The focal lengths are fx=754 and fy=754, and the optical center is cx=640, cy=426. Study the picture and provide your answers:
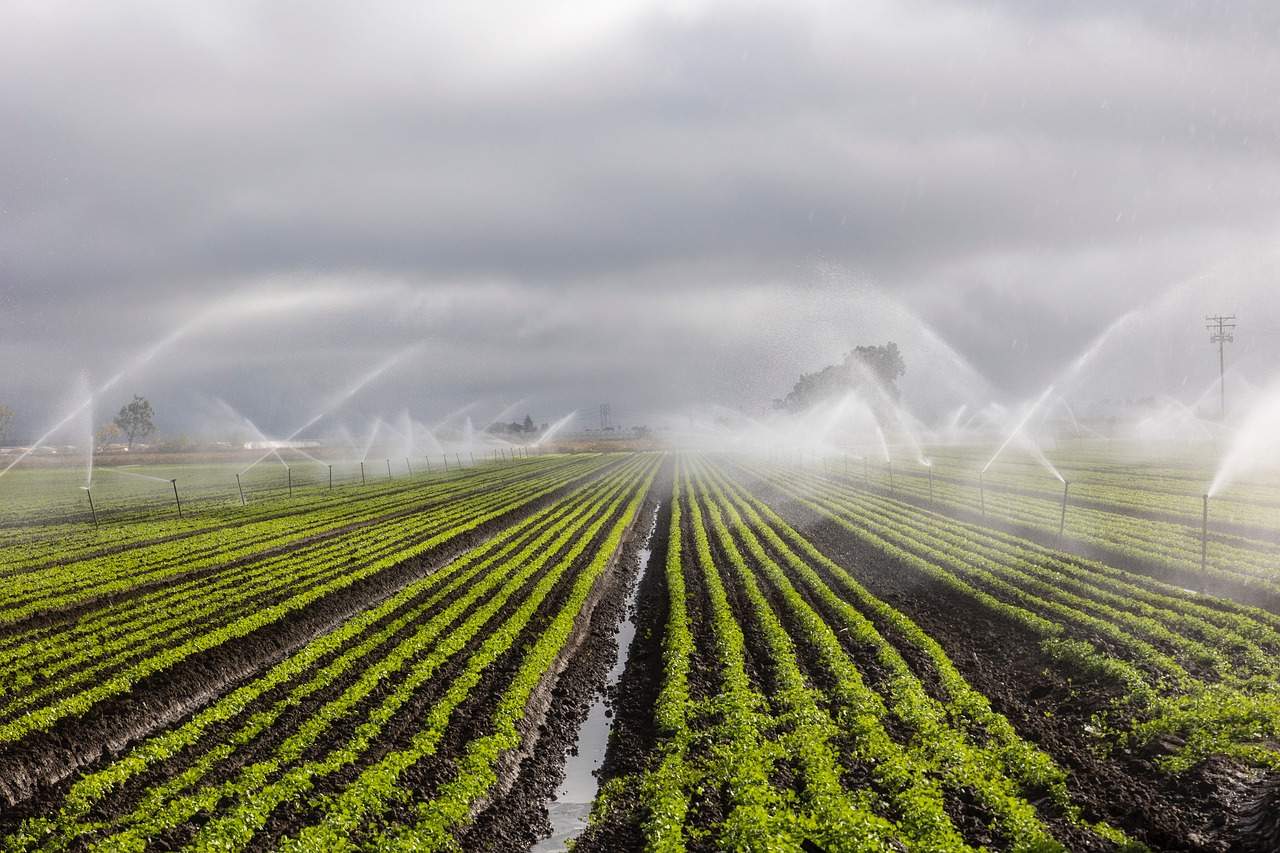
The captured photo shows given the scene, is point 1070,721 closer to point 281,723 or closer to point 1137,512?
point 281,723

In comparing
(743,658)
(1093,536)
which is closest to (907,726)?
(743,658)

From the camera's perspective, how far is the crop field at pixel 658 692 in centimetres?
1102

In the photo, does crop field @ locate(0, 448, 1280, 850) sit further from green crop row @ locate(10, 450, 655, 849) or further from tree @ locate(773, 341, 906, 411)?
tree @ locate(773, 341, 906, 411)

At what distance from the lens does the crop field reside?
36.2ft

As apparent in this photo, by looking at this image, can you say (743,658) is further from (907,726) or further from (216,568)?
(216,568)

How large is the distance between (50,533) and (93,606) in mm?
22231

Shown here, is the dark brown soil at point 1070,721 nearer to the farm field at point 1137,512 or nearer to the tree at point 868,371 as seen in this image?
the farm field at point 1137,512

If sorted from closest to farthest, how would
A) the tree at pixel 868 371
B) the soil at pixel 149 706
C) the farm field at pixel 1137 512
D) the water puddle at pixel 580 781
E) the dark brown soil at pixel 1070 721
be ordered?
the dark brown soil at pixel 1070 721
the water puddle at pixel 580 781
the soil at pixel 149 706
the farm field at pixel 1137 512
the tree at pixel 868 371

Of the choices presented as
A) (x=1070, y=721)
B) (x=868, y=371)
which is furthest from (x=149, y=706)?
(x=868, y=371)

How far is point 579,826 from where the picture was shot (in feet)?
39.4

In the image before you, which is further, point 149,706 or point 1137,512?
point 1137,512

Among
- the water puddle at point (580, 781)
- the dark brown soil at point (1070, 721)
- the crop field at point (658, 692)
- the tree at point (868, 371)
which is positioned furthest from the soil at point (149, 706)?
the tree at point (868, 371)

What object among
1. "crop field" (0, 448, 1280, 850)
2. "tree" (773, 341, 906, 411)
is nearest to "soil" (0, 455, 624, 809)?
"crop field" (0, 448, 1280, 850)

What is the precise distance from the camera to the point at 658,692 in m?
16.9
